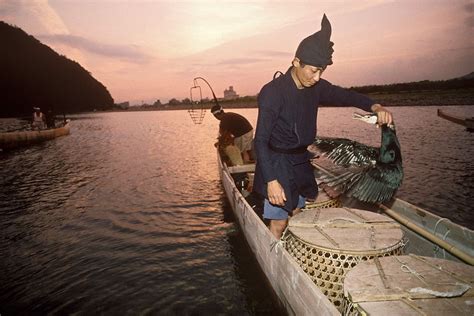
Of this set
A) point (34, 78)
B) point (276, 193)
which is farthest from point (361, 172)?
point (34, 78)

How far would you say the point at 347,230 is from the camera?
3396 mm

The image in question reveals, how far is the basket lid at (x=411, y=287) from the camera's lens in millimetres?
2107

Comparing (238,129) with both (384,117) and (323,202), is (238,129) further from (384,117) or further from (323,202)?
(384,117)

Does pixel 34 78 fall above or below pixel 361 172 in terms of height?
above

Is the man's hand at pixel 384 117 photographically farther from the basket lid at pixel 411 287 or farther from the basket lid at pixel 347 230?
the basket lid at pixel 411 287

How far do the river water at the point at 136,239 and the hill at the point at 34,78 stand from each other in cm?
6386

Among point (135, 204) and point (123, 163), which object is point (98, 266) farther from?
point (123, 163)

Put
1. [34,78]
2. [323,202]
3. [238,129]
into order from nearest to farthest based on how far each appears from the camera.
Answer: [323,202] → [238,129] → [34,78]

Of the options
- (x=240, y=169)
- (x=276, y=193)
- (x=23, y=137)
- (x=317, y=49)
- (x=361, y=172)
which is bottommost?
(x=240, y=169)

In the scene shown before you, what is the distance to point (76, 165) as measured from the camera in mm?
Answer: 17906

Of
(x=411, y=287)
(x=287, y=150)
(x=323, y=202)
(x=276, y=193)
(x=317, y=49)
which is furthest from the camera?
(x=323, y=202)

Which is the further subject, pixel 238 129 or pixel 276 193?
pixel 238 129

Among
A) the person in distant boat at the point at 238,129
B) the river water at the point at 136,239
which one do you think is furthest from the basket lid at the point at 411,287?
the person in distant boat at the point at 238,129

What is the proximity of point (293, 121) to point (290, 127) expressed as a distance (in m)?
0.08
